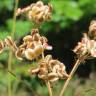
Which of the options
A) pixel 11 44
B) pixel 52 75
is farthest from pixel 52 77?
pixel 11 44

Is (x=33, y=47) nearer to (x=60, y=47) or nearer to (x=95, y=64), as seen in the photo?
(x=95, y=64)

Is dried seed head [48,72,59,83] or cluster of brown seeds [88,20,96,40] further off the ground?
cluster of brown seeds [88,20,96,40]

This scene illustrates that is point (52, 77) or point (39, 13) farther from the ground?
point (39, 13)

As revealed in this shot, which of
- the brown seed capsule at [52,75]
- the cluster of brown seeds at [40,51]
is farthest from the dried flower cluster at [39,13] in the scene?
the brown seed capsule at [52,75]

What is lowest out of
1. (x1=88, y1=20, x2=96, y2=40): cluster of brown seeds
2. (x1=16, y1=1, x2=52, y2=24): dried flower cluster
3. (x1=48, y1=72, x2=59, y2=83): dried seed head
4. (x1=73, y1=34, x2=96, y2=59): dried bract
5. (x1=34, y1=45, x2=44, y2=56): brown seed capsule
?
(x1=48, y1=72, x2=59, y2=83): dried seed head

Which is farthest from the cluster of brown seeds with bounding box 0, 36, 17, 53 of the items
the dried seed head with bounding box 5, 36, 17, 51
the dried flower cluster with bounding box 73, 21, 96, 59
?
the dried flower cluster with bounding box 73, 21, 96, 59

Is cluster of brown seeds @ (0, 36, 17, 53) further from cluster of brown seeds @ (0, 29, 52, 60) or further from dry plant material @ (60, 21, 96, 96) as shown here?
dry plant material @ (60, 21, 96, 96)

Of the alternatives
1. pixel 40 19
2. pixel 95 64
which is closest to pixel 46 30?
pixel 95 64

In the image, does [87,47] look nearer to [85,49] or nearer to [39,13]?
[85,49]

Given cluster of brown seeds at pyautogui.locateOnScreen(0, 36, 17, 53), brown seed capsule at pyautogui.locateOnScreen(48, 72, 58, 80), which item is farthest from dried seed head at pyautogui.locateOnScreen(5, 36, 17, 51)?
brown seed capsule at pyautogui.locateOnScreen(48, 72, 58, 80)
